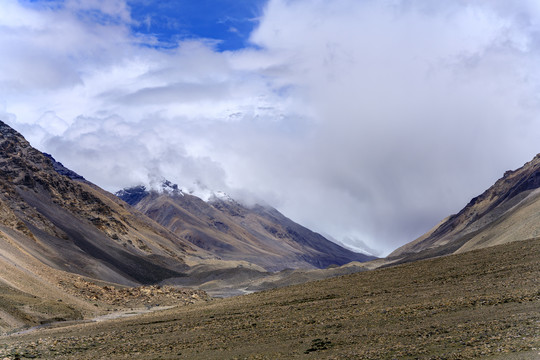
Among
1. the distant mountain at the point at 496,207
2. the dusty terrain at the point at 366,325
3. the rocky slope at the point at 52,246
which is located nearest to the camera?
the dusty terrain at the point at 366,325

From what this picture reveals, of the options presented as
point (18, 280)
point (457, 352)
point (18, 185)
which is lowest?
point (457, 352)

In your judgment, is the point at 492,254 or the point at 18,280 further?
the point at 18,280

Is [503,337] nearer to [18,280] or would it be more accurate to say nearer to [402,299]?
[402,299]

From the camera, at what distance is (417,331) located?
23688mm

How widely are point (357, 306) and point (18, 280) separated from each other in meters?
37.8

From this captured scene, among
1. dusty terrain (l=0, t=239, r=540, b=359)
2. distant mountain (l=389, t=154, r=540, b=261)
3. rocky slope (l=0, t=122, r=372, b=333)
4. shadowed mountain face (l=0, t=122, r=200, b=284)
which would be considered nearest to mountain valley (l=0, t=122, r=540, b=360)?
dusty terrain (l=0, t=239, r=540, b=359)

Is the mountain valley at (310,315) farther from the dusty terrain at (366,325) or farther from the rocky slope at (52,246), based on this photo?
the rocky slope at (52,246)

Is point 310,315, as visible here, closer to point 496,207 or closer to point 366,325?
point 366,325

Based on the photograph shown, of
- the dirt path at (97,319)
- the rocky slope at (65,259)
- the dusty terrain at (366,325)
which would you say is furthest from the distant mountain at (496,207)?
the dirt path at (97,319)

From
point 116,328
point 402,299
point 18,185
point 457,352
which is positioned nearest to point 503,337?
point 457,352

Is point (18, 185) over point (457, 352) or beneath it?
over

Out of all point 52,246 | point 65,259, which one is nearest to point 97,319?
point 65,259

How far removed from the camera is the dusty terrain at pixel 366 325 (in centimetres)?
2111

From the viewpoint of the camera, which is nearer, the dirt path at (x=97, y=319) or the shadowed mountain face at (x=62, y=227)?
the dirt path at (x=97, y=319)
